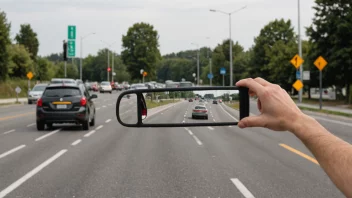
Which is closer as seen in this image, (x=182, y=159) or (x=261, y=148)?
(x=182, y=159)

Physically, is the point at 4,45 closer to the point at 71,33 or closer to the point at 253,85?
the point at 71,33

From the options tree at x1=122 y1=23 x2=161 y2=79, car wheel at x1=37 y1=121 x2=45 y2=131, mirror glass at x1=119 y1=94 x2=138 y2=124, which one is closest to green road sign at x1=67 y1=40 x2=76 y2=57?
tree at x1=122 y1=23 x2=161 y2=79

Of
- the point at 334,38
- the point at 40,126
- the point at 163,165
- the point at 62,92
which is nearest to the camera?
the point at 163,165

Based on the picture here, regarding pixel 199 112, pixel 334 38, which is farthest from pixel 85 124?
pixel 334 38

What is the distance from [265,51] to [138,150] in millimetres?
57095

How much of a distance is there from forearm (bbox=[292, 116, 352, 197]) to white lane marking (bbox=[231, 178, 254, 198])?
5033 millimetres

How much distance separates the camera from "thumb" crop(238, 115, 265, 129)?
2.29m

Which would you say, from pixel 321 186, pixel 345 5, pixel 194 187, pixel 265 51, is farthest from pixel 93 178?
pixel 265 51

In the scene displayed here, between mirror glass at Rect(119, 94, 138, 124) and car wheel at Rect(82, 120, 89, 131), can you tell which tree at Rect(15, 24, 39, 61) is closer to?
car wheel at Rect(82, 120, 89, 131)

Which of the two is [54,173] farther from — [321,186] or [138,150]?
[321,186]

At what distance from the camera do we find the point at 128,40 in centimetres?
12338

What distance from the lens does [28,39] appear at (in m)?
104

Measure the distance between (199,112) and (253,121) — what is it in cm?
112

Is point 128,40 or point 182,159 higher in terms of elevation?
point 128,40
